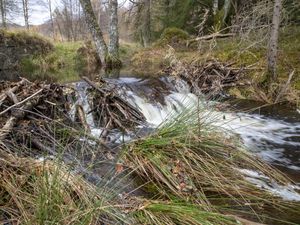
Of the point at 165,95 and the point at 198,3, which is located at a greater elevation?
the point at 198,3

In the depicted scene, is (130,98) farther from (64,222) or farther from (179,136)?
(64,222)

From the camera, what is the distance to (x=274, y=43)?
7449 millimetres

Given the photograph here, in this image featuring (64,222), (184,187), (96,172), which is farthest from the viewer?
(96,172)

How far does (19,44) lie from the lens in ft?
54.1

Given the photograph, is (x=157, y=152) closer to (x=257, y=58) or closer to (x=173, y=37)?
(x=257, y=58)

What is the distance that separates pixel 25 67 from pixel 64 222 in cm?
1404

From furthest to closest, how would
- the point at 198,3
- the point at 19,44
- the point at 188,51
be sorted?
the point at 198,3 < the point at 19,44 < the point at 188,51

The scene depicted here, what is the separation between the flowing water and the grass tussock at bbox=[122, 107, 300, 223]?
0.15 m

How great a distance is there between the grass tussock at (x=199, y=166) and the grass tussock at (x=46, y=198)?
57 cm

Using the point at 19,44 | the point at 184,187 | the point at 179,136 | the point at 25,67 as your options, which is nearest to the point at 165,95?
the point at 179,136

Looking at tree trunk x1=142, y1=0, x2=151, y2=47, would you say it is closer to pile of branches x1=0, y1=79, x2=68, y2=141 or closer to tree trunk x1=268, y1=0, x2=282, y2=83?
tree trunk x1=268, y1=0, x2=282, y2=83

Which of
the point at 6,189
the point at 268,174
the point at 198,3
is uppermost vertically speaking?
the point at 198,3

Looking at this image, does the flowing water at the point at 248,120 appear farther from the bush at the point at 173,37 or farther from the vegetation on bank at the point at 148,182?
the bush at the point at 173,37

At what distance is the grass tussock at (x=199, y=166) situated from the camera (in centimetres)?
288
